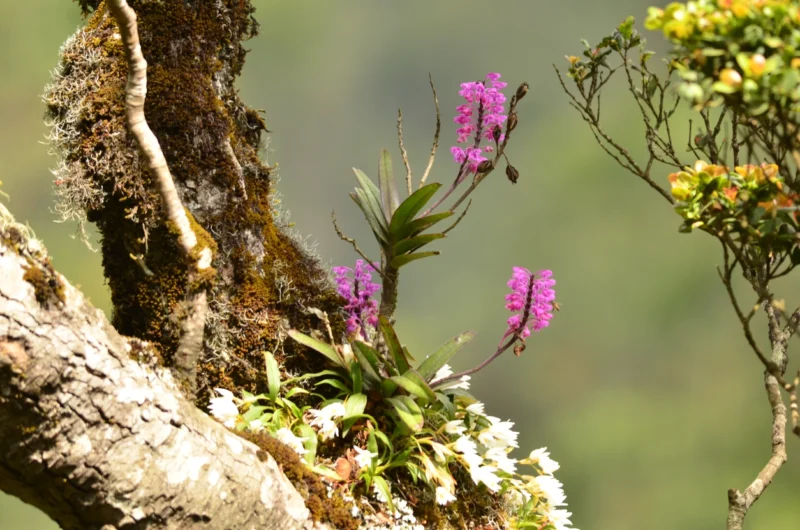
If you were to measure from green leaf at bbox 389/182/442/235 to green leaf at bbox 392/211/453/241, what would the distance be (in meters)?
0.01

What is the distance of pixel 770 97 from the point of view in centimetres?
149

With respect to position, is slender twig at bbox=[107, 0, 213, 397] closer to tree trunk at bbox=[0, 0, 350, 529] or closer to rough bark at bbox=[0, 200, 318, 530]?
tree trunk at bbox=[0, 0, 350, 529]

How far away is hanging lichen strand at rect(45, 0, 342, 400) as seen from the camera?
8.18ft

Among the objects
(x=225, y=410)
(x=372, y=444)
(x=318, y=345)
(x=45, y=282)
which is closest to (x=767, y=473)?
(x=372, y=444)

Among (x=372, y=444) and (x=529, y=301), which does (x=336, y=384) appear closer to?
(x=372, y=444)

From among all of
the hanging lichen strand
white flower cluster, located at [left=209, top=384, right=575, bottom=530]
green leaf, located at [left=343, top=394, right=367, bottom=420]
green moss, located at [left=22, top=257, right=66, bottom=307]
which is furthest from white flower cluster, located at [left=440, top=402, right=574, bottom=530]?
green moss, located at [left=22, top=257, right=66, bottom=307]

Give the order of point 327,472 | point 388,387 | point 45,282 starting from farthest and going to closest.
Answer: point 388,387 < point 327,472 < point 45,282

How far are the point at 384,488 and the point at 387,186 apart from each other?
44.2 inches

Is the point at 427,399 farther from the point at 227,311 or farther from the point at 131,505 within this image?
the point at 131,505

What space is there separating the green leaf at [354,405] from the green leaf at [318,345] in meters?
0.15

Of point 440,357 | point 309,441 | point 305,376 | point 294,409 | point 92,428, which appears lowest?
point 92,428

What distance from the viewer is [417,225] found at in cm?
266

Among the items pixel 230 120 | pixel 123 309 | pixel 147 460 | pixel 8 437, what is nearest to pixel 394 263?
pixel 230 120

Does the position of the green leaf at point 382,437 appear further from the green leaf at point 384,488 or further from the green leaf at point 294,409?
the green leaf at point 294,409
